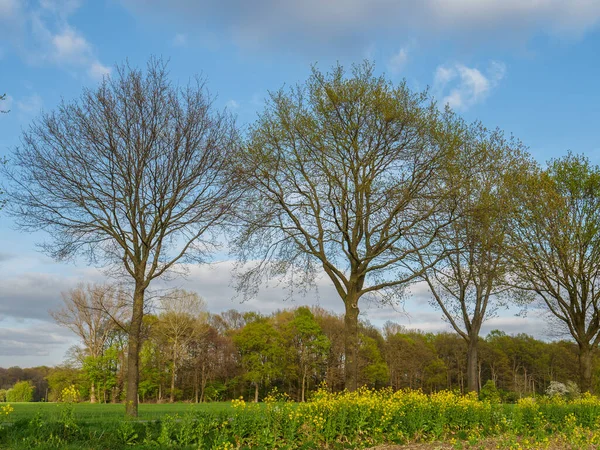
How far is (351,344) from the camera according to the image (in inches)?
559

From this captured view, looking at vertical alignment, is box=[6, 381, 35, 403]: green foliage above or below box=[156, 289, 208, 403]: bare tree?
below

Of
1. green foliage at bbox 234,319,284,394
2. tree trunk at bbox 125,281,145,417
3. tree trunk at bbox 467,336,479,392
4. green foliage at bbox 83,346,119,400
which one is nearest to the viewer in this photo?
tree trunk at bbox 125,281,145,417

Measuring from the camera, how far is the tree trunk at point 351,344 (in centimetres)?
1392

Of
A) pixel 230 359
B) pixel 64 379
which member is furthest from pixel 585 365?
pixel 64 379

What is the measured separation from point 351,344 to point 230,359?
35.8m

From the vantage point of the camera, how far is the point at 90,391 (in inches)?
1566

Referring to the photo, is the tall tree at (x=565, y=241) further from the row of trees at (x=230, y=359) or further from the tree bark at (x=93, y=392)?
the tree bark at (x=93, y=392)

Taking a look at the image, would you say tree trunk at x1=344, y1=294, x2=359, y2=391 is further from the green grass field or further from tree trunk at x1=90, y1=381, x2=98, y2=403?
tree trunk at x1=90, y1=381, x2=98, y2=403

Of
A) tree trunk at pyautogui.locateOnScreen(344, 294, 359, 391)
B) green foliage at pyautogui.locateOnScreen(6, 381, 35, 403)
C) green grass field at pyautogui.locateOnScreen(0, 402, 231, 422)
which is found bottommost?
green foliage at pyautogui.locateOnScreen(6, 381, 35, 403)

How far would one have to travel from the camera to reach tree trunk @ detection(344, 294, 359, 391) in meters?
13.9

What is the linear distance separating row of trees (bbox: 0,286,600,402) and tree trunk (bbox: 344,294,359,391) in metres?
20.6

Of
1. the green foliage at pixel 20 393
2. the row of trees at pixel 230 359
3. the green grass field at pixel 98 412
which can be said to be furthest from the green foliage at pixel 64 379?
the green grass field at pixel 98 412

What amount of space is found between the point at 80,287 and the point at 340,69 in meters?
29.7

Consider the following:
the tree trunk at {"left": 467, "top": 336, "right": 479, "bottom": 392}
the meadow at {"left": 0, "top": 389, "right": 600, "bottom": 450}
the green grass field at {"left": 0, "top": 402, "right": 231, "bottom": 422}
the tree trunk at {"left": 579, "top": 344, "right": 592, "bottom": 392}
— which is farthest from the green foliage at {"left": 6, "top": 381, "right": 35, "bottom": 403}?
the tree trunk at {"left": 579, "top": 344, "right": 592, "bottom": 392}
